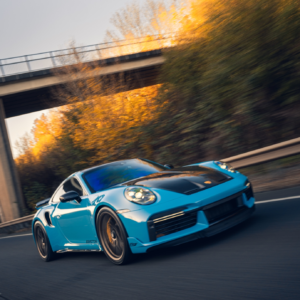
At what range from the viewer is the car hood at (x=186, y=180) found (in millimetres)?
4461

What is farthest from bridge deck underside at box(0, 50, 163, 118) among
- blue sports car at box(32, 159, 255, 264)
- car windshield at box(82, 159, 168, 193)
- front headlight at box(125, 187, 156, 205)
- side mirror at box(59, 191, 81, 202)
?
front headlight at box(125, 187, 156, 205)

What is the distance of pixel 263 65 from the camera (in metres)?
9.96

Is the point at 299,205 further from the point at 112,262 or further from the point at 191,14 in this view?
the point at 191,14

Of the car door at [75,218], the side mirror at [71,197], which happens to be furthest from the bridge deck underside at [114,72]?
the side mirror at [71,197]

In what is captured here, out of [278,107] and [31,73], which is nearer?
[278,107]

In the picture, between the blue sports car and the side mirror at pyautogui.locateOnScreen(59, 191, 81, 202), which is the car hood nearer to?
the blue sports car

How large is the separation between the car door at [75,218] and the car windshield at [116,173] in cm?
18

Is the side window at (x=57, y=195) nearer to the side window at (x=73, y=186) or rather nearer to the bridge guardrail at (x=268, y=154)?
the side window at (x=73, y=186)

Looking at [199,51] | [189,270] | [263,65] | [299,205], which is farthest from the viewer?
[199,51]

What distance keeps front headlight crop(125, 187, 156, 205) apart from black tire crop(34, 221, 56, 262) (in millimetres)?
2550

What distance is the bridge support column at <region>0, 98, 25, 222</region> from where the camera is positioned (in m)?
24.0

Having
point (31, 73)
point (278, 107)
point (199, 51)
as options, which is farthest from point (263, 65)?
point (31, 73)

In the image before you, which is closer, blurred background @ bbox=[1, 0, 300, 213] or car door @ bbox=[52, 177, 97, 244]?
car door @ bbox=[52, 177, 97, 244]

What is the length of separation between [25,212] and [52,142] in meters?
4.70
